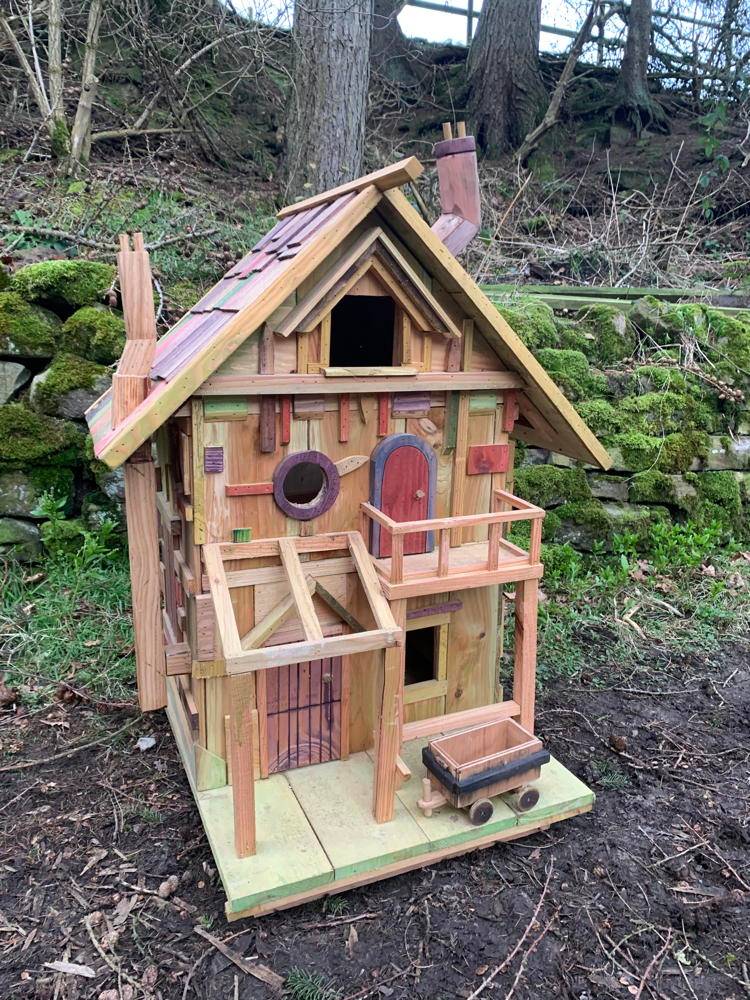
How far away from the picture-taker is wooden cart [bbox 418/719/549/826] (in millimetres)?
3451

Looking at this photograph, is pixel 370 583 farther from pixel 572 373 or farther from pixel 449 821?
pixel 572 373

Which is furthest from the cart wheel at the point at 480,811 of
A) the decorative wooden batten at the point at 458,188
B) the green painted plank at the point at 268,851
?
the decorative wooden batten at the point at 458,188

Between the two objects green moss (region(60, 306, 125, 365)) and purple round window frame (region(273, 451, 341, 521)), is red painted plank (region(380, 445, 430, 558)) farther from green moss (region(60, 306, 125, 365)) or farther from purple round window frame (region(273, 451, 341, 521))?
green moss (region(60, 306, 125, 365))

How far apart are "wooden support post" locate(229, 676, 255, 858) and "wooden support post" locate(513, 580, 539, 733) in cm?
151

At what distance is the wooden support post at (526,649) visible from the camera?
12.5 ft

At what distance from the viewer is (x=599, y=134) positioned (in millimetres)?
12164

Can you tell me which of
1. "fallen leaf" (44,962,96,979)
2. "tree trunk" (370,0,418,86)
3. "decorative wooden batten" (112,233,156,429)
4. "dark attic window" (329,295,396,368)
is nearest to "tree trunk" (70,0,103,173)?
"tree trunk" (370,0,418,86)

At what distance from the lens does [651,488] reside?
22.3 feet

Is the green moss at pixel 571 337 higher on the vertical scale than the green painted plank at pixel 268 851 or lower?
higher

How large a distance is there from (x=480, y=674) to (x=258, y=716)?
1.34m

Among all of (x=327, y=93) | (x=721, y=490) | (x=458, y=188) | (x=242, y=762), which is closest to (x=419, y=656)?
(x=242, y=762)

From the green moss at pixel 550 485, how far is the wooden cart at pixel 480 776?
3.04 m

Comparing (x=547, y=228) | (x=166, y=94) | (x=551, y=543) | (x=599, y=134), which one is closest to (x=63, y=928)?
(x=551, y=543)

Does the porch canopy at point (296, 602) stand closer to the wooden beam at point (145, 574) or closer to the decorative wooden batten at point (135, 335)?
the wooden beam at point (145, 574)
